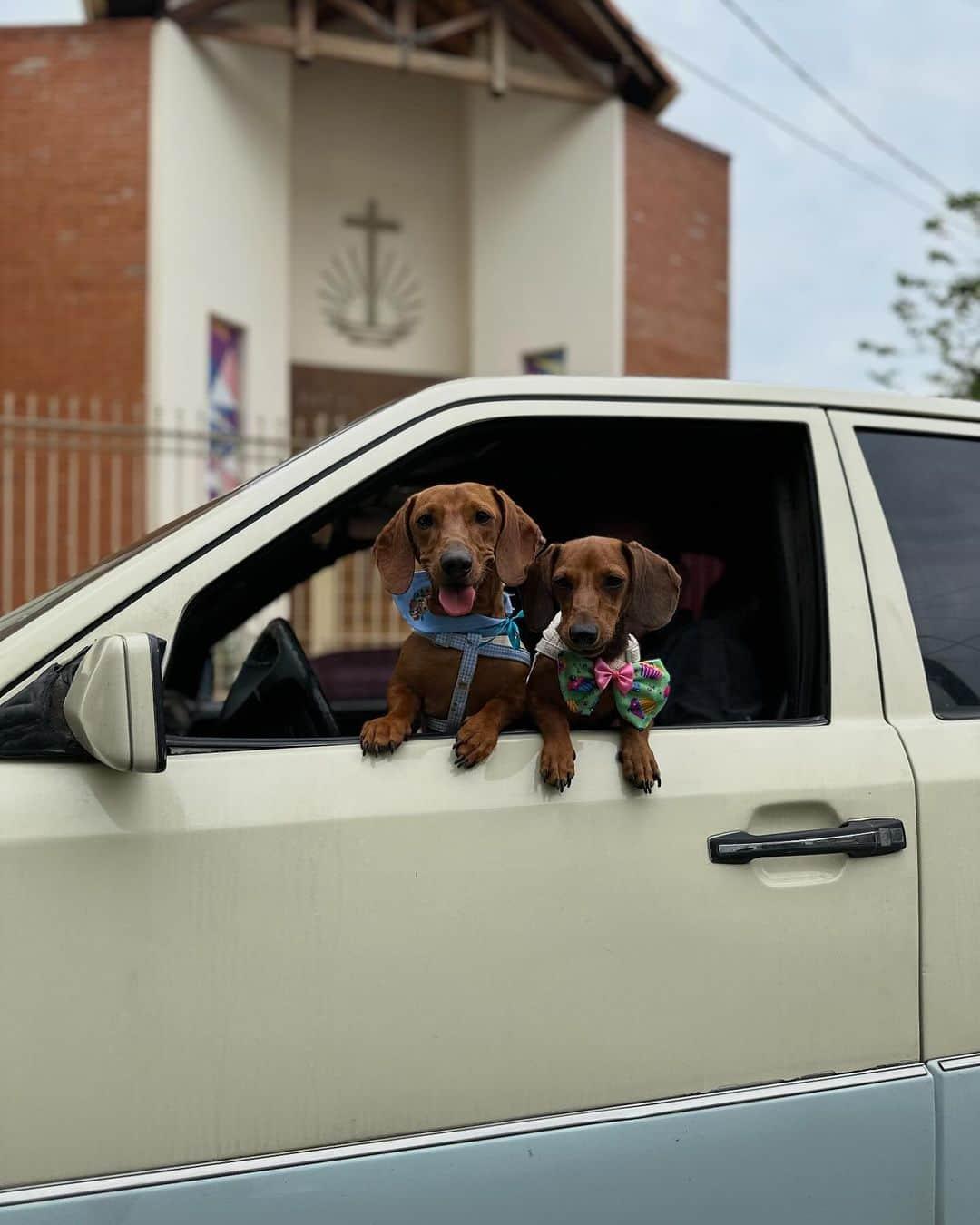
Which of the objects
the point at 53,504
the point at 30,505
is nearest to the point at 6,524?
the point at 30,505

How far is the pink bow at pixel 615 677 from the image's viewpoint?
1992 mm

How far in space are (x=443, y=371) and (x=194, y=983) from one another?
13844 millimetres

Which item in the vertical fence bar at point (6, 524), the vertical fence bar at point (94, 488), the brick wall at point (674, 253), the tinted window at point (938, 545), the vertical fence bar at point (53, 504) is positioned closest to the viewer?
the tinted window at point (938, 545)

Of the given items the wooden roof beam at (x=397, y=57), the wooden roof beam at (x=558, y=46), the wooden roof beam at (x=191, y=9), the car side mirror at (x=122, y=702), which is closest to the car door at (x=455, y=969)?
the car side mirror at (x=122, y=702)

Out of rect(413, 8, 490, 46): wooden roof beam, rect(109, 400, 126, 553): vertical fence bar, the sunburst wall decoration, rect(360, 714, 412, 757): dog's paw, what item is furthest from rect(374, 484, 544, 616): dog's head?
the sunburst wall decoration

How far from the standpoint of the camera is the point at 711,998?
185 cm

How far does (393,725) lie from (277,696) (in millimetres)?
873

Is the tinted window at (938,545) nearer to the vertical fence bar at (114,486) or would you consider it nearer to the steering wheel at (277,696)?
the steering wheel at (277,696)

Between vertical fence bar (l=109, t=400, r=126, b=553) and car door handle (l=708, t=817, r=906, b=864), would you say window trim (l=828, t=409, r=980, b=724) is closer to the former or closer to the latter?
car door handle (l=708, t=817, r=906, b=864)

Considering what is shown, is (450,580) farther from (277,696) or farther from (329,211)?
(329,211)

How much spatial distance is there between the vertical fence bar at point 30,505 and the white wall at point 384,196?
4.10 m

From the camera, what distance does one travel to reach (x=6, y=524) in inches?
429

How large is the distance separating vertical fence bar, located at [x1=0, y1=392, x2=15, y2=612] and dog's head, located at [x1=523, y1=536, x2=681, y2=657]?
366 inches

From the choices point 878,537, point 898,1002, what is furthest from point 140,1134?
point 878,537
